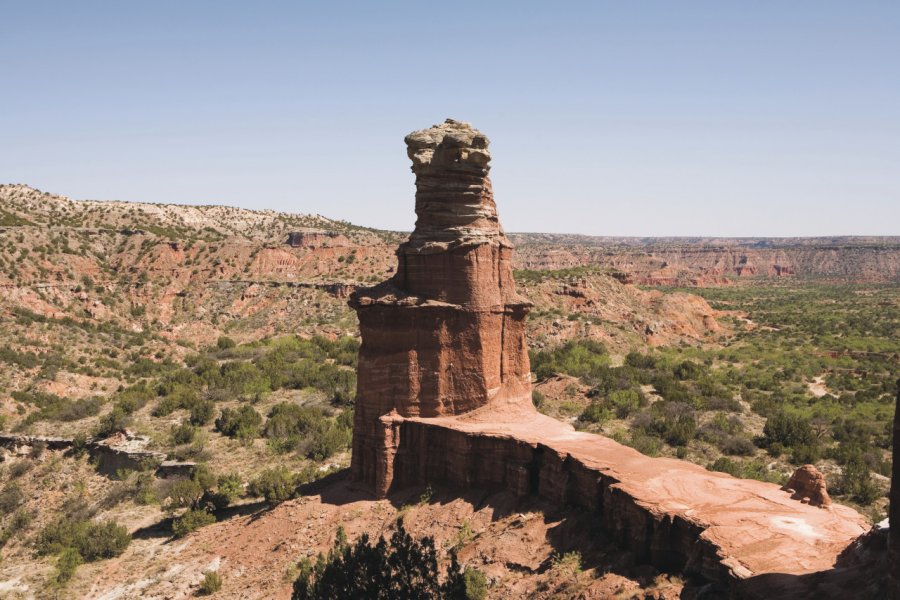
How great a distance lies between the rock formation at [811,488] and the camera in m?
15.7

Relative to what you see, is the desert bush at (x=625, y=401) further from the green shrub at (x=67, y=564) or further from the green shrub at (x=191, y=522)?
the green shrub at (x=67, y=564)

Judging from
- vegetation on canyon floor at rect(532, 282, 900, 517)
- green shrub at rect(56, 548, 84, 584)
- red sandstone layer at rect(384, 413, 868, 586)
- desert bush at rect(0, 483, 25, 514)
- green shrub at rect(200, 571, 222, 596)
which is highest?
red sandstone layer at rect(384, 413, 868, 586)

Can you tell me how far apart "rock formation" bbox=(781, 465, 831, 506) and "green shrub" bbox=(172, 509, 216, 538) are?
19.7 metres

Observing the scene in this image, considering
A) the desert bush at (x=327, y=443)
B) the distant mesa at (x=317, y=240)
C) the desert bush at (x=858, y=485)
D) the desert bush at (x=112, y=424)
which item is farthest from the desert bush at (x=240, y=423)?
the distant mesa at (x=317, y=240)

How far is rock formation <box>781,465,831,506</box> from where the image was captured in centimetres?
1571

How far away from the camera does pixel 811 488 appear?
15.8 meters

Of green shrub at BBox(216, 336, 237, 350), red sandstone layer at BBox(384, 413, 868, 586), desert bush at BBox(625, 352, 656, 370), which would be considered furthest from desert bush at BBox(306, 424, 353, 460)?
green shrub at BBox(216, 336, 237, 350)

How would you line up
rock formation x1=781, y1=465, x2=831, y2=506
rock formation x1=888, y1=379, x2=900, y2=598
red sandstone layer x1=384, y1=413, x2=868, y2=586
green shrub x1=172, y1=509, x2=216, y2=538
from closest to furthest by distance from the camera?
rock formation x1=888, y1=379, x2=900, y2=598 → red sandstone layer x1=384, y1=413, x2=868, y2=586 → rock formation x1=781, y1=465, x2=831, y2=506 → green shrub x1=172, y1=509, x2=216, y2=538

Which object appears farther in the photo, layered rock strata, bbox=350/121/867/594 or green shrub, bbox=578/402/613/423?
green shrub, bbox=578/402/613/423

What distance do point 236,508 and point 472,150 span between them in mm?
16821

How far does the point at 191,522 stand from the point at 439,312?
40.3 ft

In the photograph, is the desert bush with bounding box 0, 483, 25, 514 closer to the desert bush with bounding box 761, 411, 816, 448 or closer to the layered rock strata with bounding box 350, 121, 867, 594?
the layered rock strata with bounding box 350, 121, 867, 594

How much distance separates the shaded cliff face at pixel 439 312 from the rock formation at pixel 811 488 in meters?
9.50

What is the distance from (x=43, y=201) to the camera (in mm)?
103000
